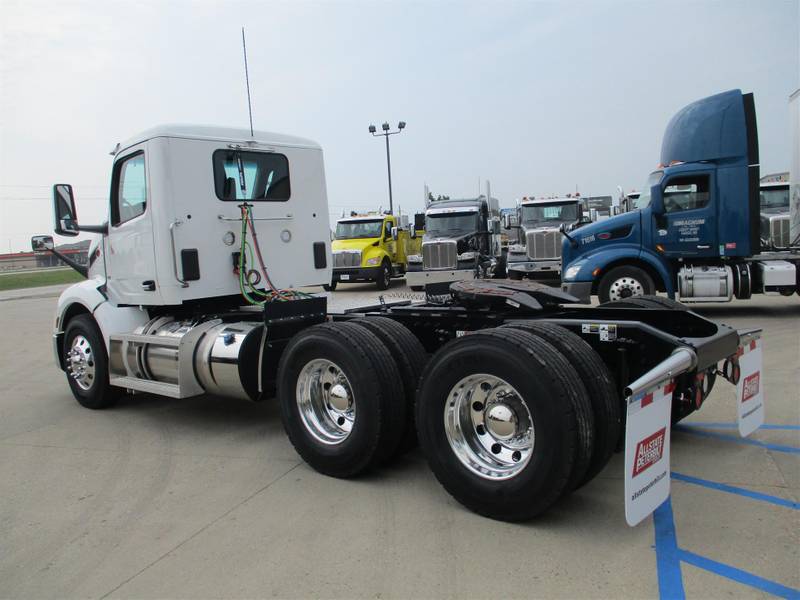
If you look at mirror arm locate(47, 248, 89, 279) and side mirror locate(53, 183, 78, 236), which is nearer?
side mirror locate(53, 183, 78, 236)

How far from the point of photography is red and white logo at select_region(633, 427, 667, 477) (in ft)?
9.89

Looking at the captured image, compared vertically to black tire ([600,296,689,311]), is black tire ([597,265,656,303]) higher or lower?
lower

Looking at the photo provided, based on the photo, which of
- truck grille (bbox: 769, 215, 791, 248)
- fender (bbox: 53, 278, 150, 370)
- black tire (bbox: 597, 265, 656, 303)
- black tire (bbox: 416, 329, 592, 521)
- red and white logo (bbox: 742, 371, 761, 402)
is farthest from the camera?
truck grille (bbox: 769, 215, 791, 248)

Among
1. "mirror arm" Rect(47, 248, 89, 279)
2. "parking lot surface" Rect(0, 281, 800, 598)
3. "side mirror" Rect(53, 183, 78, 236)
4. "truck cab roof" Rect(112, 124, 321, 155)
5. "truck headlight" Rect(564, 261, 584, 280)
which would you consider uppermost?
"truck cab roof" Rect(112, 124, 321, 155)

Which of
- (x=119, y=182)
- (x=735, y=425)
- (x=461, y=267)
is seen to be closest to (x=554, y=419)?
(x=735, y=425)

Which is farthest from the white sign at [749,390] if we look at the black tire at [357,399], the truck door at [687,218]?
A: the truck door at [687,218]

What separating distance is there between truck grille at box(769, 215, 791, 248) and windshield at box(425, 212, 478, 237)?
308 inches

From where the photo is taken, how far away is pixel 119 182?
20.4 feet

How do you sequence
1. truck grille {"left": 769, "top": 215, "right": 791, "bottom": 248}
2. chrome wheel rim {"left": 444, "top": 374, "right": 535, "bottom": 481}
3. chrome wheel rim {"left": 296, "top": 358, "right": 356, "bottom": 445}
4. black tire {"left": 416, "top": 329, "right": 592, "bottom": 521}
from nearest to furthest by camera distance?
1. black tire {"left": 416, "top": 329, "right": 592, "bottom": 521}
2. chrome wheel rim {"left": 444, "top": 374, "right": 535, "bottom": 481}
3. chrome wheel rim {"left": 296, "top": 358, "right": 356, "bottom": 445}
4. truck grille {"left": 769, "top": 215, "right": 791, "bottom": 248}

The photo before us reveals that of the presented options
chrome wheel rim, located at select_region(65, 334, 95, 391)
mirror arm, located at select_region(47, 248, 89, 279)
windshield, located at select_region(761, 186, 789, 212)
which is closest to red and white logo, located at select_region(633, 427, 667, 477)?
chrome wheel rim, located at select_region(65, 334, 95, 391)

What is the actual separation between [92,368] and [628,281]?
345 inches

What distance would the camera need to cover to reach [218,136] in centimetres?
594

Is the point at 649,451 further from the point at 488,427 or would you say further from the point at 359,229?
the point at 359,229

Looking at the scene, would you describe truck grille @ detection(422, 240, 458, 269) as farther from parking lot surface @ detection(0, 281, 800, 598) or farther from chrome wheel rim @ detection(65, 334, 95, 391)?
parking lot surface @ detection(0, 281, 800, 598)
